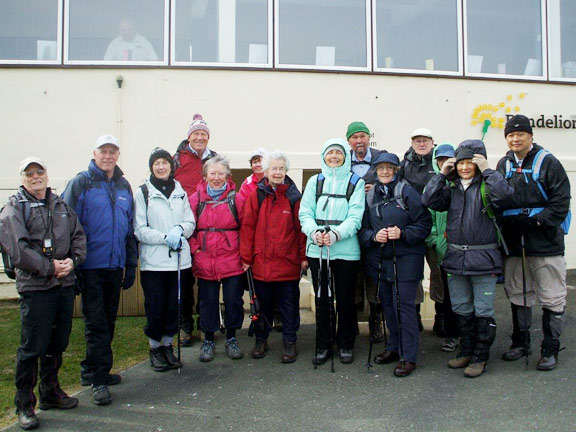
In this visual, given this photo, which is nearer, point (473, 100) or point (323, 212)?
point (323, 212)

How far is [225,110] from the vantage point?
861 cm

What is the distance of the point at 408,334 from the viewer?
4789 millimetres

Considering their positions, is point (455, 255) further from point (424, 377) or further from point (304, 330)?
point (304, 330)

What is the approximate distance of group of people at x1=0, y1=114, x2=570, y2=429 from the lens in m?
4.43

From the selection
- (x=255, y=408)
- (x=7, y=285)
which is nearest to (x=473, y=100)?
(x=255, y=408)

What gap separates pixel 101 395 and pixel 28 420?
0.56m

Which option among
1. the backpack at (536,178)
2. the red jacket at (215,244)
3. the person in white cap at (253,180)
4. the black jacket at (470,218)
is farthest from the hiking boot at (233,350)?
the backpack at (536,178)

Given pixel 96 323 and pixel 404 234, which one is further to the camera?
pixel 404 234

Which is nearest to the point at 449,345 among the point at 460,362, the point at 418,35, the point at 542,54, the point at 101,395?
the point at 460,362

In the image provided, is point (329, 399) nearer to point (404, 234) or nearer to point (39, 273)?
point (404, 234)

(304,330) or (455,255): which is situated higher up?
(455,255)

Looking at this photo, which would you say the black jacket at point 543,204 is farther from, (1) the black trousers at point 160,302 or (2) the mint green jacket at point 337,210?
(1) the black trousers at point 160,302

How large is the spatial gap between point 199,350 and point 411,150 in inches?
117

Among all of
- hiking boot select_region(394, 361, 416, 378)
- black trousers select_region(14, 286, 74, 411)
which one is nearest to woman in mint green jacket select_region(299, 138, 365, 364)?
hiking boot select_region(394, 361, 416, 378)
